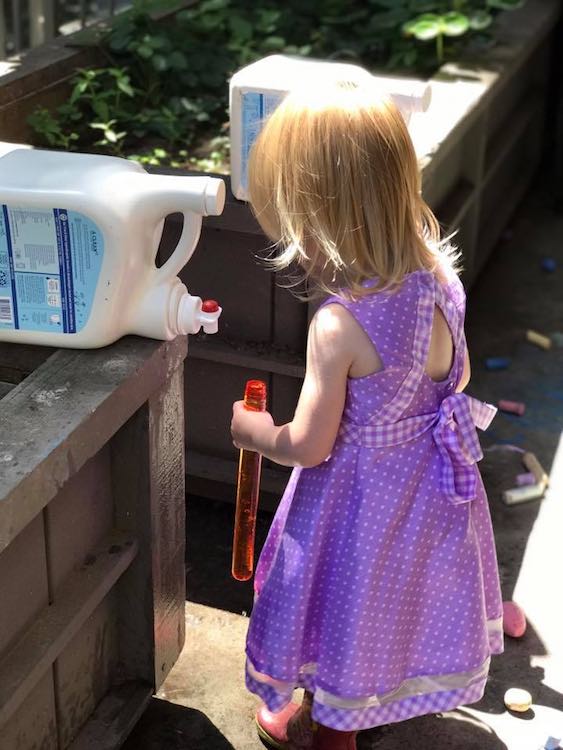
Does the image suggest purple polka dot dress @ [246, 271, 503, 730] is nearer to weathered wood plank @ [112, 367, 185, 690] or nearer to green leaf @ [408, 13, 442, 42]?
weathered wood plank @ [112, 367, 185, 690]

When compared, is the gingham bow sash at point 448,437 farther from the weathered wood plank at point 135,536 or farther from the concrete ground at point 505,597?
the concrete ground at point 505,597

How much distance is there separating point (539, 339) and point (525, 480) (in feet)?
3.71

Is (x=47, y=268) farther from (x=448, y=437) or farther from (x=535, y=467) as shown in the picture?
(x=535, y=467)

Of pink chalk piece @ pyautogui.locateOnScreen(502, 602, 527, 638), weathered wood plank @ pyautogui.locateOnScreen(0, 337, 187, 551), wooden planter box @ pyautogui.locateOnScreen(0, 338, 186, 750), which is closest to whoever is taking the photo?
weathered wood plank @ pyautogui.locateOnScreen(0, 337, 187, 551)

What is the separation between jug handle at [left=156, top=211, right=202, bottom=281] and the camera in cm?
205

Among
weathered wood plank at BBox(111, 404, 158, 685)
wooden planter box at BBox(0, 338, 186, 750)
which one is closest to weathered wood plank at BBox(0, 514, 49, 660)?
wooden planter box at BBox(0, 338, 186, 750)

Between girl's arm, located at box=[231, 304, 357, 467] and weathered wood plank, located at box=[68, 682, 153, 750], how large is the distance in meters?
0.62

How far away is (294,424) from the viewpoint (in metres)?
2.08

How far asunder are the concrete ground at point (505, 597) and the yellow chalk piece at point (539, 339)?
0.03 metres

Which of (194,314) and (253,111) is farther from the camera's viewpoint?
(253,111)

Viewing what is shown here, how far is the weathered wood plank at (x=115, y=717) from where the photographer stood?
2.23 m

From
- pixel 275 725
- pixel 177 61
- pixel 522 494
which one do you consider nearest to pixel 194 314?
pixel 275 725

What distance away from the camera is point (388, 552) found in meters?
2.15

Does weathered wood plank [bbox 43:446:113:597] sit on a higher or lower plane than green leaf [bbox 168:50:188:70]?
lower
